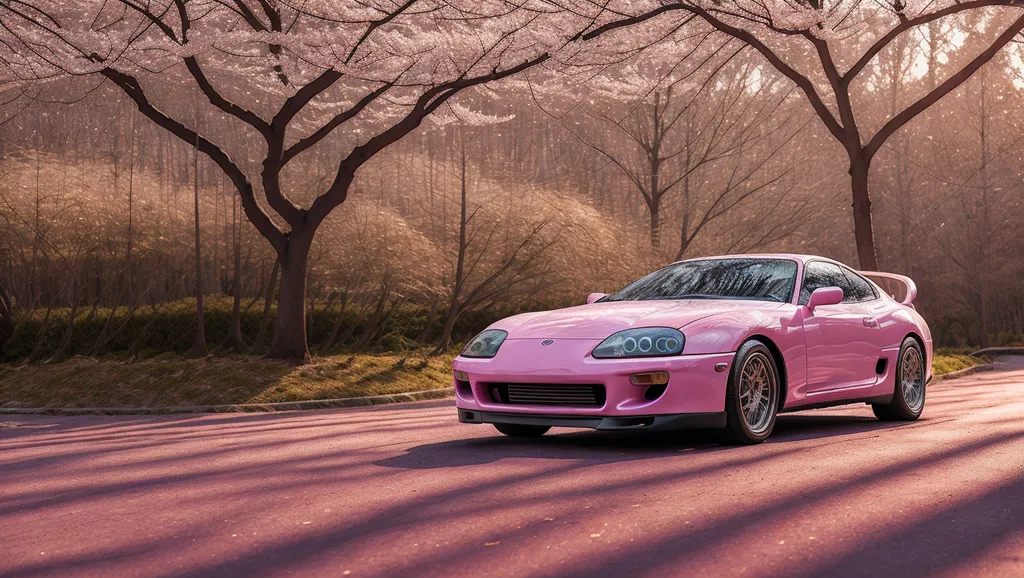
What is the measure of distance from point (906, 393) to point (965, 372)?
39.4 feet

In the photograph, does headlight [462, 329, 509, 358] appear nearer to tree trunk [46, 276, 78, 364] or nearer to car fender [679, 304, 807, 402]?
car fender [679, 304, 807, 402]

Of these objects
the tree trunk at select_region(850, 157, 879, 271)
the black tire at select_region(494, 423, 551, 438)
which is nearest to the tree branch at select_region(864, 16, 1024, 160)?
the tree trunk at select_region(850, 157, 879, 271)

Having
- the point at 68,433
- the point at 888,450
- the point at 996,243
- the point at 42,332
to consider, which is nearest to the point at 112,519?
the point at 888,450

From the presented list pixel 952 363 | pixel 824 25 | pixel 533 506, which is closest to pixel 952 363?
pixel 952 363

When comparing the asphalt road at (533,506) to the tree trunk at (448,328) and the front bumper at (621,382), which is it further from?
the tree trunk at (448,328)

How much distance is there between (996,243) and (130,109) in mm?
27178

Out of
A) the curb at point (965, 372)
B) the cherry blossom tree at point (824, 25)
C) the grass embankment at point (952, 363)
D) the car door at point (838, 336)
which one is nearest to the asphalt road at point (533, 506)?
the car door at point (838, 336)

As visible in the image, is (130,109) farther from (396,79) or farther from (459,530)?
(459,530)

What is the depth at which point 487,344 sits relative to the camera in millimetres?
7582

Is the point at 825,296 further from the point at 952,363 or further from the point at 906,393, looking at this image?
the point at 952,363

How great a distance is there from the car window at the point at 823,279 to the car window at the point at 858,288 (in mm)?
30

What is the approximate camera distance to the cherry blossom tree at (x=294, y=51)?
15234mm

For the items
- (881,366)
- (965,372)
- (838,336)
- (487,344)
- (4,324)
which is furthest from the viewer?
(4,324)

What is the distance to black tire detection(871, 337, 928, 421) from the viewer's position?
9062 mm
